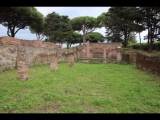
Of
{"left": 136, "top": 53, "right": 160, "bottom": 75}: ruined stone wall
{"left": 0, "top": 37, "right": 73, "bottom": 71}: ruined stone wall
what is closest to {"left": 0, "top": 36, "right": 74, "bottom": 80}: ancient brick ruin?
{"left": 0, "top": 37, "right": 73, "bottom": 71}: ruined stone wall

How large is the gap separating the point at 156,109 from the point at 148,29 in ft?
63.4

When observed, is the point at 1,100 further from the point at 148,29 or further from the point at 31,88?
the point at 148,29

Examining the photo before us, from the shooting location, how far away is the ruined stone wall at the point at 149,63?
9.75m

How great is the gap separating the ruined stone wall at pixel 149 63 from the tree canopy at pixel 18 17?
18.4 metres

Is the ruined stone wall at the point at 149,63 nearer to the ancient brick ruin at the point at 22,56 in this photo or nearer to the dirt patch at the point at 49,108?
the ancient brick ruin at the point at 22,56

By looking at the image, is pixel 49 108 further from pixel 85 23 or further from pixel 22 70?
pixel 85 23

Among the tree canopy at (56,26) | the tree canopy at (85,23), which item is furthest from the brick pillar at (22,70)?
the tree canopy at (85,23)

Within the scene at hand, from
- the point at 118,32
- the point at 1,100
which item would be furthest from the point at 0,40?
the point at 118,32

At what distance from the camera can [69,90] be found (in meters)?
6.06

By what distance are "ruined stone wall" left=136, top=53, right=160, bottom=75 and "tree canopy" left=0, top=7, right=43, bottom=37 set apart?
18398mm

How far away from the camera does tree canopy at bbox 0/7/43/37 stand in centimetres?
2187

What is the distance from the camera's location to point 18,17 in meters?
23.6

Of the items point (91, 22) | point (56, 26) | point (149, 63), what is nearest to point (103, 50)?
point (149, 63)

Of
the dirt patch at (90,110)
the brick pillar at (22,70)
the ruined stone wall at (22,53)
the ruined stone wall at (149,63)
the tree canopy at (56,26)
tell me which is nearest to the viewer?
the dirt patch at (90,110)
